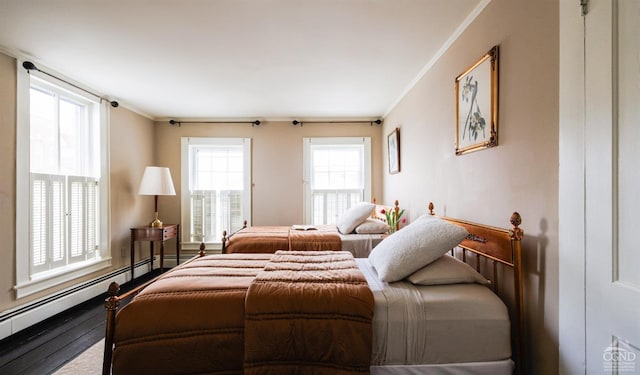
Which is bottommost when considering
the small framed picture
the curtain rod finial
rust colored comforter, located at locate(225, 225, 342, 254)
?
rust colored comforter, located at locate(225, 225, 342, 254)

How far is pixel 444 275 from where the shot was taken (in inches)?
56.2

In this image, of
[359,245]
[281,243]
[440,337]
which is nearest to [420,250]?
[440,337]

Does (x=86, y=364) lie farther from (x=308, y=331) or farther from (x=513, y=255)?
(x=513, y=255)

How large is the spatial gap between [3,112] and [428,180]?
149 inches

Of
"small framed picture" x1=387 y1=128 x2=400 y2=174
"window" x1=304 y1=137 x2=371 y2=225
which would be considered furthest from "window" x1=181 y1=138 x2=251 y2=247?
"small framed picture" x1=387 y1=128 x2=400 y2=174

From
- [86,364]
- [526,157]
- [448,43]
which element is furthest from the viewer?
[448,43]

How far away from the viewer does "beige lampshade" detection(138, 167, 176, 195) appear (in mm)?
3662

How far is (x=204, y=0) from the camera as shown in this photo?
1651 mm

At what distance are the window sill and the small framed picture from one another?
153 inches

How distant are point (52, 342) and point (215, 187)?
2.63 metres

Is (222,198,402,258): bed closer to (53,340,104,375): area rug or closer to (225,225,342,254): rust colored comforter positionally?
(225,225,342,254): rust colored comforter

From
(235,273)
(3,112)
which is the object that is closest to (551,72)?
(235,273)

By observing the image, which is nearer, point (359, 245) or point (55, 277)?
point (55, 277)

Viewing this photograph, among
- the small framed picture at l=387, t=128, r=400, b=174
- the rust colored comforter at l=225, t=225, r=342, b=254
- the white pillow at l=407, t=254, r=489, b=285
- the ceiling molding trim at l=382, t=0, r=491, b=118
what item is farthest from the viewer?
the small framed picture at l=387, t=128, r=400, b=174
